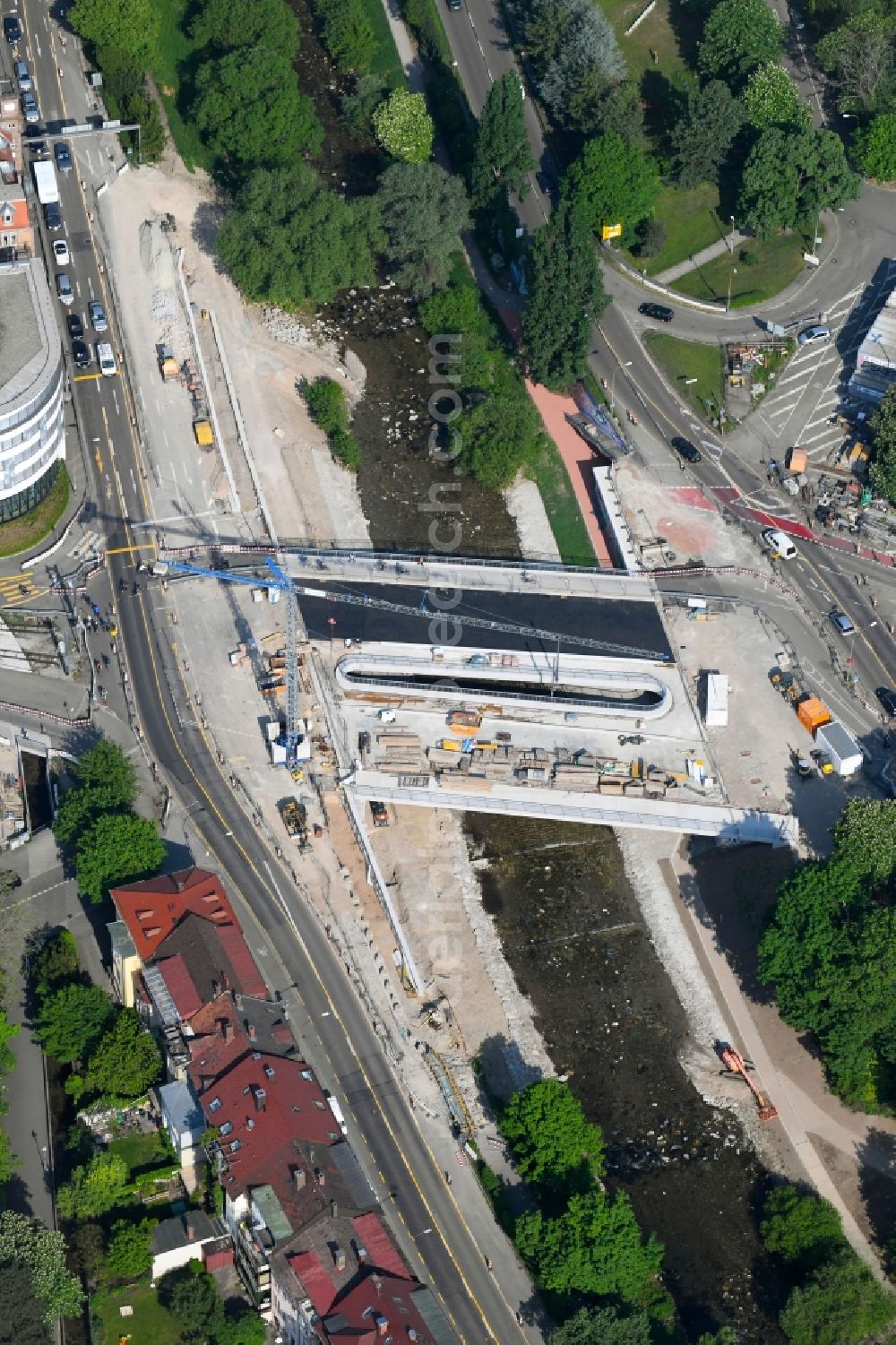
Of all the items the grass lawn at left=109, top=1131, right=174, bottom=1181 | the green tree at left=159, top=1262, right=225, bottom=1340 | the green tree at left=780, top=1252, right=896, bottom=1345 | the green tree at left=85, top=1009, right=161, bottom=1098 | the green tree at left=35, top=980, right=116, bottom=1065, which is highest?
the green tree at left=35, top=980, right=116, bottom=1065

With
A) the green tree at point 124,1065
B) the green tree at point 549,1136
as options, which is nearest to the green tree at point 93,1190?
the green tree at point 124,1065

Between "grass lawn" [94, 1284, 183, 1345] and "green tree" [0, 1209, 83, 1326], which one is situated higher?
"green tree" [0, 1209, 83, 1326]

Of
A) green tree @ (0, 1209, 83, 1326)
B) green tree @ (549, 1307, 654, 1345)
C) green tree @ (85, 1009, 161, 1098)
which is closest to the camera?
green tree @ (0, 1209, 83, 1326)

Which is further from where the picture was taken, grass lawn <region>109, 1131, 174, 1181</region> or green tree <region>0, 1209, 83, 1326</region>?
grass lawn <region>109, 1131, 174, 1181</region>

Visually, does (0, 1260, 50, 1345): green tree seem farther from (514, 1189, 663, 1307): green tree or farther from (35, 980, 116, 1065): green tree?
(514, 1189, 663, 1307): green tree

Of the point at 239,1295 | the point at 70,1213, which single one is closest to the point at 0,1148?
the point at 70,1213

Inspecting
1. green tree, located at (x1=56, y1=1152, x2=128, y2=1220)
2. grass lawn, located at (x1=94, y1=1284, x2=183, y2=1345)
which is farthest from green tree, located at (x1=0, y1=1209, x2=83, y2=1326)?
green tree, located at (x1=56, y1=1152, x2=128, y2=1220)

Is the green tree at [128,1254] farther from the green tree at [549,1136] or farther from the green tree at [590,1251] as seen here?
the green tree at [549,1136]
